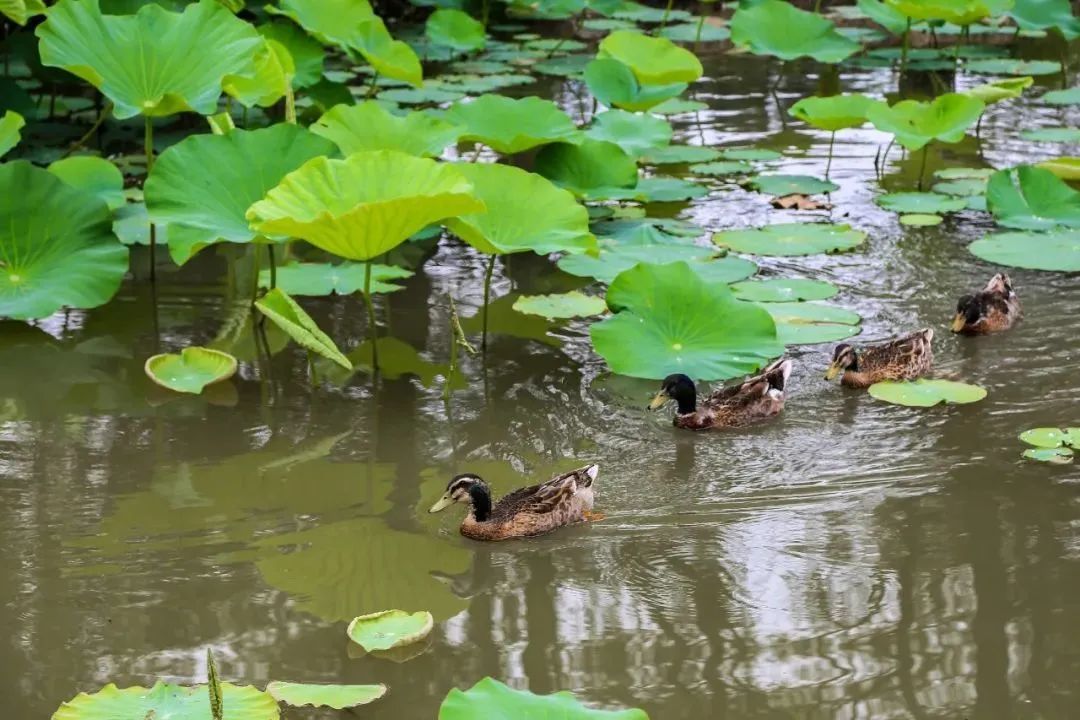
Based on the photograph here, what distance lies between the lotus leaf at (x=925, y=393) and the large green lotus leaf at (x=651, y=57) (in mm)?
3719

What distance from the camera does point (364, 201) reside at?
493 centimetres

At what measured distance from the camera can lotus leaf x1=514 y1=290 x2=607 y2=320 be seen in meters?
6.12

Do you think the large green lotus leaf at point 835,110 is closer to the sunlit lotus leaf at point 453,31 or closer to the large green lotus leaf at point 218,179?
the large green lotus leaf at point 218,179

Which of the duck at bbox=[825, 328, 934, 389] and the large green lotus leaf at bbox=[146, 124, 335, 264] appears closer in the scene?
the duck at bbox=[825, 328, 934, 389]

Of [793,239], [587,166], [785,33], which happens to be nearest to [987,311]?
[793,239]

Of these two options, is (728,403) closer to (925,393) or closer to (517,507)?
(925,393)

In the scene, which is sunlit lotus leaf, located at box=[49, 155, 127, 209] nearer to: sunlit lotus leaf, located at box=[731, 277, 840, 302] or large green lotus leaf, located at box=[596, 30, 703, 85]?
sunlit lotus leaf, located at box=[731, 277, 840, 302]

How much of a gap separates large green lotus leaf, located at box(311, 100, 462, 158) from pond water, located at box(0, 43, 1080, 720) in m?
0.73

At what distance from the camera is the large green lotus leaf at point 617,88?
8344 mm

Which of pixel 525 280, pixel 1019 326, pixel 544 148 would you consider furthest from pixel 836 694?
pixel 544 148

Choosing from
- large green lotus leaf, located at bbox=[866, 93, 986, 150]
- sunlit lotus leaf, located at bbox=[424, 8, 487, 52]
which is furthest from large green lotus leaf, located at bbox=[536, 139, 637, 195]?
sunlit lotus leaf, located at bbox=[424, 8, 487, 52]

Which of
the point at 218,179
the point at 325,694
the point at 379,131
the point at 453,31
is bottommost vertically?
the point at 325,694

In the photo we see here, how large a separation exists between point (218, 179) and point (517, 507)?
2.22 metres

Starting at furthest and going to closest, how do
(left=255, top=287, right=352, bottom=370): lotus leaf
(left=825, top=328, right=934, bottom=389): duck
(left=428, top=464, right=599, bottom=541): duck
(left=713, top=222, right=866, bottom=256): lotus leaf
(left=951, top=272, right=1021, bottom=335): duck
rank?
(left=713, top=222, right=866, bottom=256): lotus leaf, (left=951, top=272, right=1021, bottom=335): duck, (left=825, top=328, right=934, bottom=389): duck, (left=255, top=287, right=352, bottom=370): lotus leaf, (left=428, top=464, right=599, bottom=541): duck
